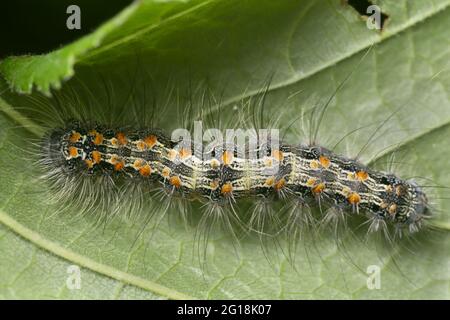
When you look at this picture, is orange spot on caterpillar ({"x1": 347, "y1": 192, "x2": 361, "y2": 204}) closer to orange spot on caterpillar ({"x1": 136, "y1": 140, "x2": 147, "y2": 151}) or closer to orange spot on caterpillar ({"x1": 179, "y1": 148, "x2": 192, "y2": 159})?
orange spot on caterpillar ({"x1": 179, "y1": 148, "x2": 192, "y2": 159})

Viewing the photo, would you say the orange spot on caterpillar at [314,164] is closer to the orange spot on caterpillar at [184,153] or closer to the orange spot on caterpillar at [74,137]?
the orange spot on caterpillar at [184,153]

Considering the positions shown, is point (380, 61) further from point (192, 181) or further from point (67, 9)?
point (67, 9)

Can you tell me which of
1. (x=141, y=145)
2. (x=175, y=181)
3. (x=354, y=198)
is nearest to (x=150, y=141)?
(x=141, y=145)

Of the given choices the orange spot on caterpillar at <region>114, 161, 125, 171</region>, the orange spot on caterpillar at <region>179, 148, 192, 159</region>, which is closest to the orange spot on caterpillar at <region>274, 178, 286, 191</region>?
the orange spot on caterpillar at <region>179, 148, 192, 159</region>

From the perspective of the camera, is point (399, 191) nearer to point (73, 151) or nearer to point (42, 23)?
point (73, 151)

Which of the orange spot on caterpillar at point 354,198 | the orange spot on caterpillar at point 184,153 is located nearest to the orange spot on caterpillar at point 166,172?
the orange spot on caterpillar at point 184,153
